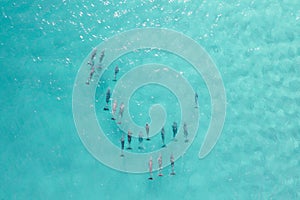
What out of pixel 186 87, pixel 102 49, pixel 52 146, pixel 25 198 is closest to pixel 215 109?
pixel 186 87

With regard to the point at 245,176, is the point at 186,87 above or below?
above

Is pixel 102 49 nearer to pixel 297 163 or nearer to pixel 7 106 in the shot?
pixel 7 106

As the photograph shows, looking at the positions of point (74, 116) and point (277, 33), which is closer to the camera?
point (74, 116)

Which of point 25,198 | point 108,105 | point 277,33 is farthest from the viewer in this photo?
point 277,33

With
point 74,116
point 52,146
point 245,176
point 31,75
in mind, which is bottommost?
point 245,176

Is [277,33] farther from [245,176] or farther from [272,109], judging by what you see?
[245,176]

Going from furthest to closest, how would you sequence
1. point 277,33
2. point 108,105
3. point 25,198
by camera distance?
1. point 277,33
2. point 108,105
3. point 25,198
